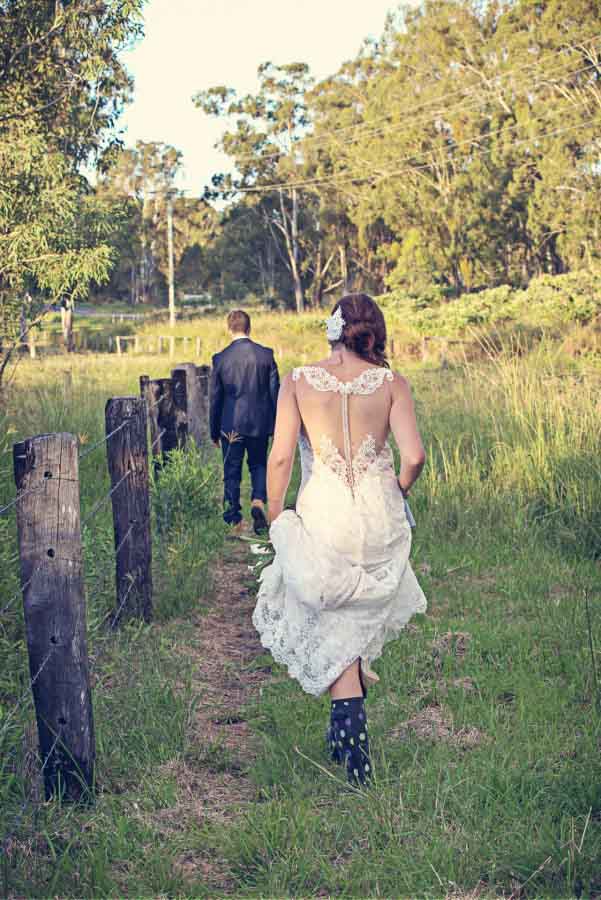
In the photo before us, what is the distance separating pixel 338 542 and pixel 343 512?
0.39ft

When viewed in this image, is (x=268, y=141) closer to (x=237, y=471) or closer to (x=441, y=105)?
(x=441, y=105)

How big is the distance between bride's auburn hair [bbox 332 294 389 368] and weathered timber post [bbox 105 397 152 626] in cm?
206

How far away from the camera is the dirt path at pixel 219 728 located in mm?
3605

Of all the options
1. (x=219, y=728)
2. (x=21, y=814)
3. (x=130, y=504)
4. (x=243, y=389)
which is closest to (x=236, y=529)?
(x=243, y=389)

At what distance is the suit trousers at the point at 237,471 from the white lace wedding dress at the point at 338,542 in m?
4.70

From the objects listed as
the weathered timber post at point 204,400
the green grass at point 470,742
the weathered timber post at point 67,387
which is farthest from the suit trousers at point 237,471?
the weathered timber post at point 67,387

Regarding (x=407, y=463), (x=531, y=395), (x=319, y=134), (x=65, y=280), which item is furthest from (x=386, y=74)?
(x=407, y=463)

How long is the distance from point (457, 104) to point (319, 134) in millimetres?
11997

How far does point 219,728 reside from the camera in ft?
14.9

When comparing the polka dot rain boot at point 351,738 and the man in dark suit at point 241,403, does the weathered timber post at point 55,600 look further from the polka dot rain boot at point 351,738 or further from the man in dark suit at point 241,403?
the man in dark suit at point 241,403

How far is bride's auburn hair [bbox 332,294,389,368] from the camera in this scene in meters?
4.00

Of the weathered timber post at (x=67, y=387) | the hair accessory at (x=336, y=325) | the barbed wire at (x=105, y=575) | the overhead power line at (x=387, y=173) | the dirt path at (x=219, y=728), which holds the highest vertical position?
the overhead power line at (x=387, y=173)

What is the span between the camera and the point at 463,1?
4466cm

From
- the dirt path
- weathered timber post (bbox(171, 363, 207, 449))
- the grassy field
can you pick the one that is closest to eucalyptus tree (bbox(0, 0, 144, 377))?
weathered timber post (bbox(171, 363, 207, 449))
